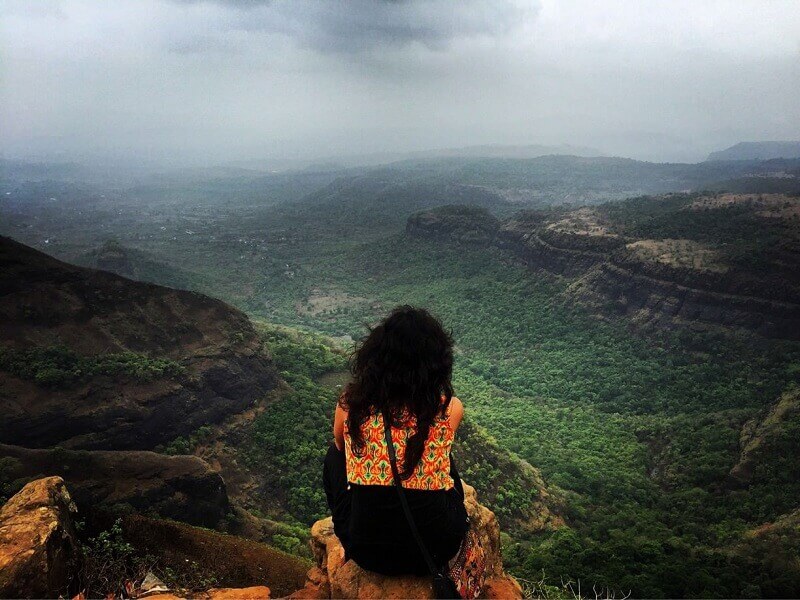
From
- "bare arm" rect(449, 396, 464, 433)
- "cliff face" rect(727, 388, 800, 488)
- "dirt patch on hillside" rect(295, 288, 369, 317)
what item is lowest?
"dirt patch on hillside" rect(295, 288, 369, 317)

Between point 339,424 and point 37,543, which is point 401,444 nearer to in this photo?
point 339,424

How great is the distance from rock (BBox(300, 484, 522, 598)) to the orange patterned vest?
4.16 ft

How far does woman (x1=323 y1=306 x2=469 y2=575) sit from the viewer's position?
148 inches

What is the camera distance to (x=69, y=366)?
63.9 ft

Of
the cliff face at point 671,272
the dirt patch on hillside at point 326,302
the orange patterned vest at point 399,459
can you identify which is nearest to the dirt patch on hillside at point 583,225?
the cliff face at point 671,272

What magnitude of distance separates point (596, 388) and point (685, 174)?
195909mm

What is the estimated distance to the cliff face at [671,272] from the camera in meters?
39.7

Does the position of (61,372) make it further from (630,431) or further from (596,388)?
(596,388)

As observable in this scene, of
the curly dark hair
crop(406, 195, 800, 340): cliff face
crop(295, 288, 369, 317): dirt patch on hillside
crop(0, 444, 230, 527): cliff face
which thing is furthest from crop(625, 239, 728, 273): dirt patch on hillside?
the curly dark hair

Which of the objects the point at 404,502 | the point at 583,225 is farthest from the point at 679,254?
the point at 404,502

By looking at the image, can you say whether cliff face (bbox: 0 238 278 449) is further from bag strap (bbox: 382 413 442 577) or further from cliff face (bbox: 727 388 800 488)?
cliff face (bbox: 727 388 800 488)

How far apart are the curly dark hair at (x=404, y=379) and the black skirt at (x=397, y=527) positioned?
0.97ft

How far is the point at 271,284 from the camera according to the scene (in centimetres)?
8538

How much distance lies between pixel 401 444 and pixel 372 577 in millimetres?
1887
